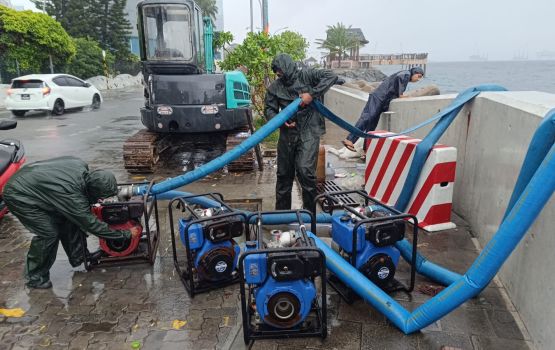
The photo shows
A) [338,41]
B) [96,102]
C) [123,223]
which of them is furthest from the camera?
[338,41]

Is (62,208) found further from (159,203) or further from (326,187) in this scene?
(326,187)

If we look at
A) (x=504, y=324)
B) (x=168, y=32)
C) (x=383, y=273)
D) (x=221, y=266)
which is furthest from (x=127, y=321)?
(x=168, y=32)

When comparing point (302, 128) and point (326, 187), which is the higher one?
point (302, 128)

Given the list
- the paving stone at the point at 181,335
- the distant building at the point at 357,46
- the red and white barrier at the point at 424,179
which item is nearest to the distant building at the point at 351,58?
the distant building at the point at 357,46

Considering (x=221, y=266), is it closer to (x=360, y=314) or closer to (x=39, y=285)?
(x=360, y=314)

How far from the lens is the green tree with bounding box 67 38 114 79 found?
119 ft

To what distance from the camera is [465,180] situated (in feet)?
17.4

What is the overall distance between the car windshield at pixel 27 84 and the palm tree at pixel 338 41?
6942cm

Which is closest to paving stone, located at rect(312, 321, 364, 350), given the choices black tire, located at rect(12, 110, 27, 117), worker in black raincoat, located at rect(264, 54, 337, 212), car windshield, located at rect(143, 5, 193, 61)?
worker in black raincoat, located at rect(264, 54, 337, 212)

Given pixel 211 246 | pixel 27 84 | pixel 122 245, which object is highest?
pixel 27 84

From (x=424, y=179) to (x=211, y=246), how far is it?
2.78m

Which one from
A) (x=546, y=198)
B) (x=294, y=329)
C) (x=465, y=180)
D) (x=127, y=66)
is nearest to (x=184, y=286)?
(x=294, y=329)

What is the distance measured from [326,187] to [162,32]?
4783 millimetres

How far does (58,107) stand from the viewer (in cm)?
1783
